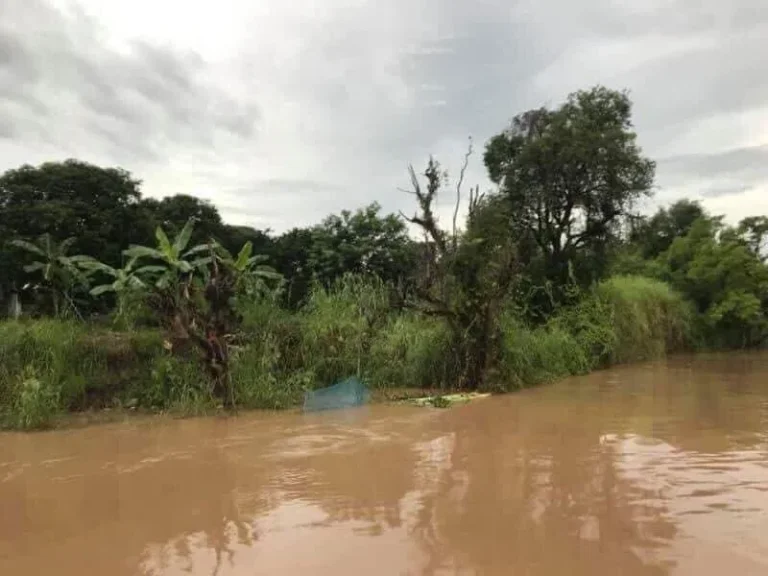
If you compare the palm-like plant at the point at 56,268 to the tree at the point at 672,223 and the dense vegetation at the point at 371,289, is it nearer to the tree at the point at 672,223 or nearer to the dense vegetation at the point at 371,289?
the dense vegetation at the point at 371,289

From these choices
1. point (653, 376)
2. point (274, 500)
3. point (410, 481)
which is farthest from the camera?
point (653, 376)

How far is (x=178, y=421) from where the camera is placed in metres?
9.03

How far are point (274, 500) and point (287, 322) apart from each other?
21.1ft

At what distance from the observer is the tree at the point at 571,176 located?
16.3 metres

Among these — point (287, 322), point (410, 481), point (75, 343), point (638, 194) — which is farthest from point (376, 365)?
point (638, 194)

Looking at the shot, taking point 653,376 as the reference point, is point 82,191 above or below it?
above

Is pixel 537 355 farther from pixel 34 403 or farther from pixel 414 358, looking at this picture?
pixel 34 403

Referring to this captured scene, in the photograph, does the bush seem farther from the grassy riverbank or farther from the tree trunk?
the tree trunk

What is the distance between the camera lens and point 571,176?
1653 centimetres

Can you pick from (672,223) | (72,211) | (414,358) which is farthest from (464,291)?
(672,223)

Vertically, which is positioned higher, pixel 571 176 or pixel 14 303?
pixel 571 176

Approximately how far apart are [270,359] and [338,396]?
1253 millimetres

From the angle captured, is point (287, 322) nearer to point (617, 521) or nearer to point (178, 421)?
point (178, 421)

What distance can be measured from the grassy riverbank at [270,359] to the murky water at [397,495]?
901mm
